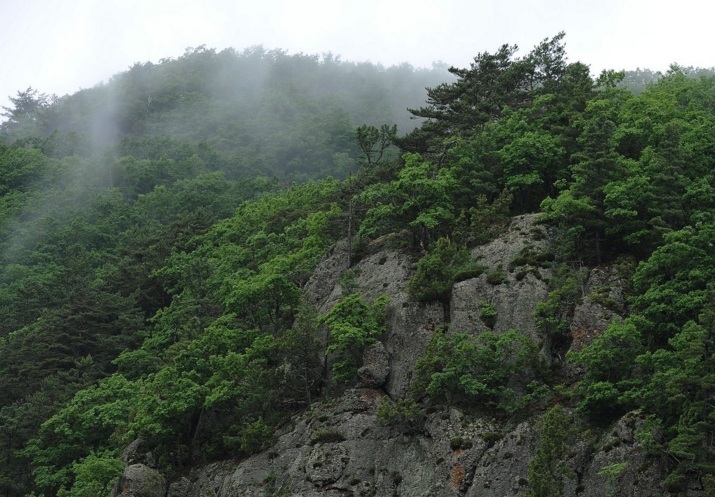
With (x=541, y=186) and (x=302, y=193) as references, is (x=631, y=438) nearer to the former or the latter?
(x=541, y=186)

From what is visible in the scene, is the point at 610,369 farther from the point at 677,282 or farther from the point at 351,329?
the point at 351,329

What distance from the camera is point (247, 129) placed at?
407 ft

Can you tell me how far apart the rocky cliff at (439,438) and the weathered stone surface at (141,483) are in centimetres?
5

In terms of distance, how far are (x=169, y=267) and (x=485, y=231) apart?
32032mm

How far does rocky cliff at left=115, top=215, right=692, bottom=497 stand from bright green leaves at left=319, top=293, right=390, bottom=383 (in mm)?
639

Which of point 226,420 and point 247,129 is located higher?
point 247,129

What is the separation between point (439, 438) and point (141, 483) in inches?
559

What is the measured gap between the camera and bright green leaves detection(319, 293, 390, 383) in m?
35.1

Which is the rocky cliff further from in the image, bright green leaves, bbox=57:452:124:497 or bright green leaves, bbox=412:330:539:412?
bright green leaves, bbox=57:452:124:497

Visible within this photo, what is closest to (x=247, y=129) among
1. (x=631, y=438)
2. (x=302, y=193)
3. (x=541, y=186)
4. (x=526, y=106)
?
(x=302, y=193)

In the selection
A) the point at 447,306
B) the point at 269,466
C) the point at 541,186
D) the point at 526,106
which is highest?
the point at 526,106

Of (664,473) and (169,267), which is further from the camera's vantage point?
(169,267)

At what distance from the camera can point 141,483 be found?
115ft

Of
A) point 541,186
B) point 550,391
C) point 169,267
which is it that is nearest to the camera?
point 550,391
